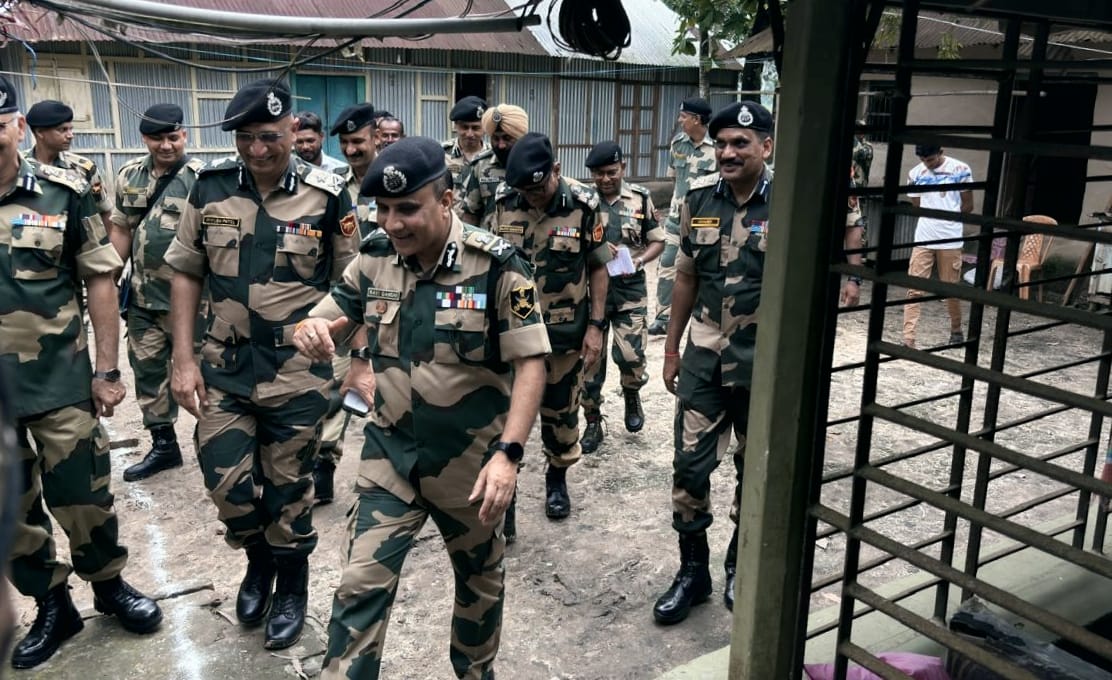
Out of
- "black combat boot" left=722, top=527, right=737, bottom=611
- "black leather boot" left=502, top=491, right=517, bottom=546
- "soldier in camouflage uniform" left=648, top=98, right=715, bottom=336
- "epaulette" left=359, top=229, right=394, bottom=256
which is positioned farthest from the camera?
"soldier in camouflage uniform" left=648, top=98, right=715, bottom=336

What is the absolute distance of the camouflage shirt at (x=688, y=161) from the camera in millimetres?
9570

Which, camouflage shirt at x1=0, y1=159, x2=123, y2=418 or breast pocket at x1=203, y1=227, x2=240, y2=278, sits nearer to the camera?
camouflage shirt at x1=0, y1=159, x2=123, y2=418

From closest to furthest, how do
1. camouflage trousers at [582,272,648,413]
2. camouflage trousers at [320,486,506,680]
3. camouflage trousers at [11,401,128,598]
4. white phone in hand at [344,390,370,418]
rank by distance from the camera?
camouflage trousers at [320,486,506,680] < white phone in hand at [344,390,370,418] < camouflage trousers at [11,401,128,598] < camouflage trousers at [582,272,648,413]

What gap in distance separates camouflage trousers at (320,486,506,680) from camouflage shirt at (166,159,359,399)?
0.94m

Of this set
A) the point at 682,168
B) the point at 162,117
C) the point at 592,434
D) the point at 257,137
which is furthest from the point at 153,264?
the point at 682,168

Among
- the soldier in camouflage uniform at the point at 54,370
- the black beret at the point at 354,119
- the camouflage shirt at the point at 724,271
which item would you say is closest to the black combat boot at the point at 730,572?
the camouflage shirt at the point at 724,271

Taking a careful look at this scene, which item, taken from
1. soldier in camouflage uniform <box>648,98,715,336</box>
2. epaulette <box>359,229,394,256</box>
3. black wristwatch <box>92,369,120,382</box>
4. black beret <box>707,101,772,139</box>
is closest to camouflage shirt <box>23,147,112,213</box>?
black wristwatch <box>92,369,120,382</box>

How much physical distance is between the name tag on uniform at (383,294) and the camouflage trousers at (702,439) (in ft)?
4.83

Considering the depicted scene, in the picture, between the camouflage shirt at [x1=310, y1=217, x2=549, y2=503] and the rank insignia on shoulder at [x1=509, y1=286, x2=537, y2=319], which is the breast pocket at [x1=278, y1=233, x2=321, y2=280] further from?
the rank insignia on shoulder at [x1=509, y1=286, x2=537, y2=319]

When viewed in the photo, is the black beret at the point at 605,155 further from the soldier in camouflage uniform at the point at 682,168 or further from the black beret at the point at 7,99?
the black beret at the point at 7,99

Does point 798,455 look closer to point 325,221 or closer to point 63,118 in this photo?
point 325,221

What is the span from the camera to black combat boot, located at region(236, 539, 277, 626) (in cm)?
404

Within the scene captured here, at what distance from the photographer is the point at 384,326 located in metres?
3.22

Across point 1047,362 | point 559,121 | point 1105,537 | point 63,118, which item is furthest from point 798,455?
point 559,121
